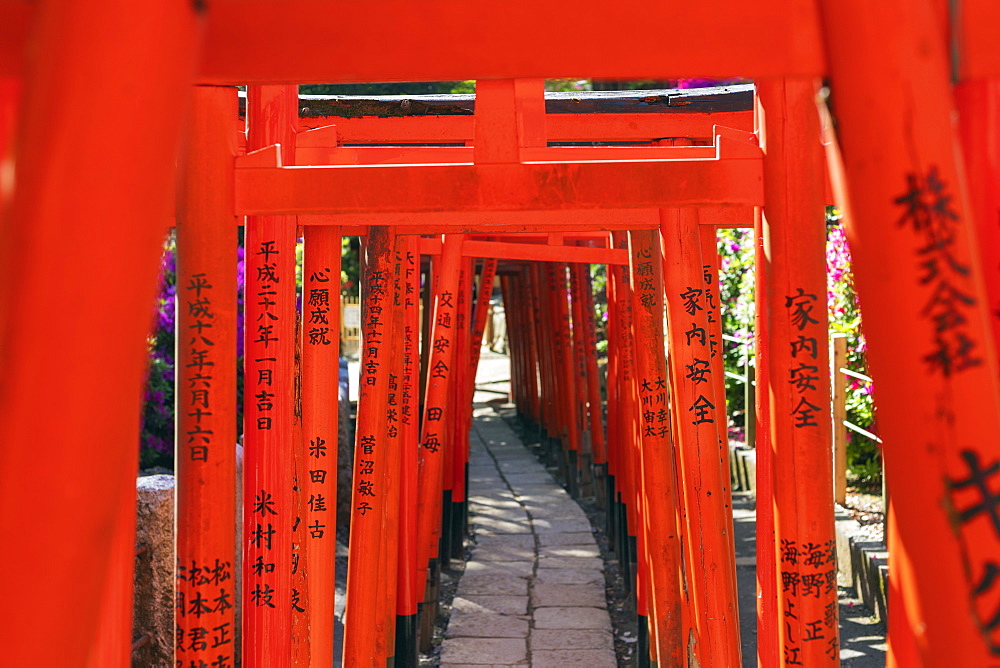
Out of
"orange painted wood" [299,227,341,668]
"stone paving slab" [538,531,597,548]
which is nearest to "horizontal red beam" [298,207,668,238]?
"orange painted wood" [299,227,341,668]

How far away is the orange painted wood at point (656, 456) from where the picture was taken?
3838 millimetres

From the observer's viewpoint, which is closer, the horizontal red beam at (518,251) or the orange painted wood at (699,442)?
the orange painted wood at (699,442)

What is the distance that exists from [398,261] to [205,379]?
78.1 inches

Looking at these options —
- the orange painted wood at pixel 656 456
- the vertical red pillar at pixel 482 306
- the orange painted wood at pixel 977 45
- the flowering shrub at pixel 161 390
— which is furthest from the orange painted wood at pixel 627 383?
the orange painted wood at pixel 977 45

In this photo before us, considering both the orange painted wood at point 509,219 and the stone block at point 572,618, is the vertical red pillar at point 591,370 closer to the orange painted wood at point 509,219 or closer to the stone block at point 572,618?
the stone block at point 572,618

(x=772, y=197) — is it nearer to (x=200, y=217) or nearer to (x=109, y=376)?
(x=200, y=217)

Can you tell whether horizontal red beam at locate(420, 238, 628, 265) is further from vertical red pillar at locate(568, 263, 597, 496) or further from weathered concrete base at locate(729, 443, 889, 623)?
vertical red pillar at locate(568, 263, 597, 496)

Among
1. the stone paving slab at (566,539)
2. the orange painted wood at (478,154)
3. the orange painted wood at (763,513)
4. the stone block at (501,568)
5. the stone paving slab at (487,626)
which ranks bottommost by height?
the stone paving slab at (487,626)

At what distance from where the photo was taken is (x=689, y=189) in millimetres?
1809

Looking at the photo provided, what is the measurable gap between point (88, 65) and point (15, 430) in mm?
392

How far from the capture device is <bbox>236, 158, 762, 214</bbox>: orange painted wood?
1.78m

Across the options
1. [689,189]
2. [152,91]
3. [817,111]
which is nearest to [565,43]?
[689,189]

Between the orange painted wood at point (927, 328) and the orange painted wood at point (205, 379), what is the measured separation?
113 cm

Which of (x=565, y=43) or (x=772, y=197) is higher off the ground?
(x=565, y=43)
